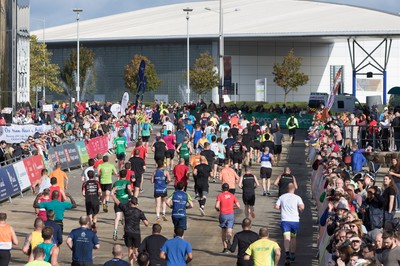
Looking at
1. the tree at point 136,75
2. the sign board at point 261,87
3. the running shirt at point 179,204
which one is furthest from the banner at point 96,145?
the tree at point 136,75

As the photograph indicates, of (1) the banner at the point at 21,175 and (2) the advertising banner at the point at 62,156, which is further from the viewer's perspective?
(2) the advertising banner at the point at 62,156

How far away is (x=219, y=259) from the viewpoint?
20.8 metres

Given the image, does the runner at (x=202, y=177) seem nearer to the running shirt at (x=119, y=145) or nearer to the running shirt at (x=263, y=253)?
the running shirt at (x=119, y=145)

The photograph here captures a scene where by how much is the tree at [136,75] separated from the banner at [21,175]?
6386 cm

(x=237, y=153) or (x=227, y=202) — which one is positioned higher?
(x=237, y=153)

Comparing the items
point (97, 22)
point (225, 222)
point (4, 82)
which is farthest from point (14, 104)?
point (97, 22)

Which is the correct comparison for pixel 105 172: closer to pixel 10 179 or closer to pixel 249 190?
pixel 249 190

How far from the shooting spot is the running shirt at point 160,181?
25.3 m

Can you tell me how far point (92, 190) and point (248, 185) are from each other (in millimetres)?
3642

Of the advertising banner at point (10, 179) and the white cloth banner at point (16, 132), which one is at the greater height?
the white cloth banner at point (16, 132)

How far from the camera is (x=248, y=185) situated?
81.4 feet

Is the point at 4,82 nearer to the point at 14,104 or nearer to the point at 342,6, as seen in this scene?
the point at 14,104

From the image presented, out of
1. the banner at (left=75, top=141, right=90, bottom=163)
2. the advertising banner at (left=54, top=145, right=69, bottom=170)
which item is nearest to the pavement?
the advertising banner at (left=54, top=145, right=69, bottom=170)

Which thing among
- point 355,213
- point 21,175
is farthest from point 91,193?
point 21,175
